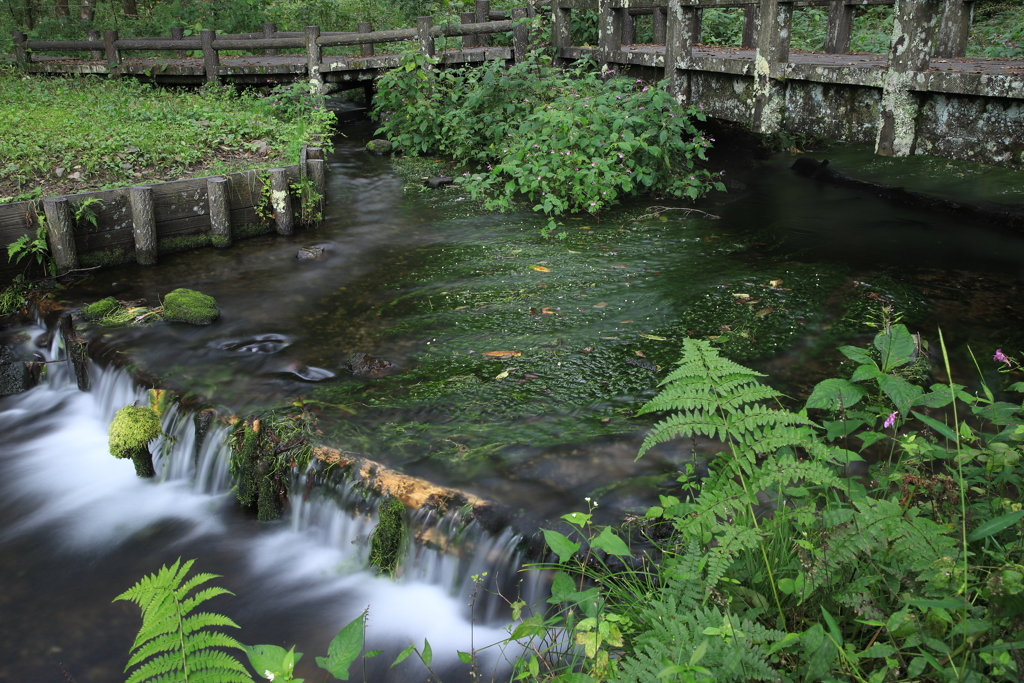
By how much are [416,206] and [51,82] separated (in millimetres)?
7794

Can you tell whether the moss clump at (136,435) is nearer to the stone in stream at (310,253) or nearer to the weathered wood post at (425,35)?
the stone in stream at (310,253)

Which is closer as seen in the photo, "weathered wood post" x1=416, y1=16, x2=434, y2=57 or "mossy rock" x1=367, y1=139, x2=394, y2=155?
"weathered wood post" x1=416, y1=16, x2=434, y2=57

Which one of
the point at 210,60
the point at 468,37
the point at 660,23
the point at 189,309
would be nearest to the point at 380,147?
the point at 468,37

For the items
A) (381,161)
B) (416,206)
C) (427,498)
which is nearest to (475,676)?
(427,498)

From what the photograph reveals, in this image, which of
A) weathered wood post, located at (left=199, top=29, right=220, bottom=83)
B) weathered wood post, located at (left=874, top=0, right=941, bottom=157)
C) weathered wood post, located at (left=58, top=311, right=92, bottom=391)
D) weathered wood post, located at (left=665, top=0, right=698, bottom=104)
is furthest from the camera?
weathered wood post, located at (left=199, top=29, right=220, bottom=83)

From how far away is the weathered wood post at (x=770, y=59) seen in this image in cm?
749

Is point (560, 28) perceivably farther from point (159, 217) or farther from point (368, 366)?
point (368, 366)

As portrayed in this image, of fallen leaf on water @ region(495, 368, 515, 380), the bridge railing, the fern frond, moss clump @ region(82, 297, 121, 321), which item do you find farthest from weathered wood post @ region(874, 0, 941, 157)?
the bridge railing

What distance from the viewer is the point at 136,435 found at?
530cm

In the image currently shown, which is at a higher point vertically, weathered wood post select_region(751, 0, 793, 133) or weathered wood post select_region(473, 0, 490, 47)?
weathered wood post select_region(473, 0, 490, 47)

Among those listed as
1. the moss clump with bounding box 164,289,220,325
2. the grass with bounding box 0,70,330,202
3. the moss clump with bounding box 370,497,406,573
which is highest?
the grass with bounding box 0,70,330,202

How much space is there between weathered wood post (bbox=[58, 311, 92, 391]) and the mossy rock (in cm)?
710

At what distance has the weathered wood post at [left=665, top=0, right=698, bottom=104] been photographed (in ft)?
29.9

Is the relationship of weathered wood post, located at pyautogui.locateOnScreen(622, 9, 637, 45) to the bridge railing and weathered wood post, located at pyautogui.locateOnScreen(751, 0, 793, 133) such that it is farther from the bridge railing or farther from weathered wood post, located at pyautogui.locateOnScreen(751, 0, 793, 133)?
weathered wood post, located at pyautogui.locateOnScreen(751, 0, 793, 133)
